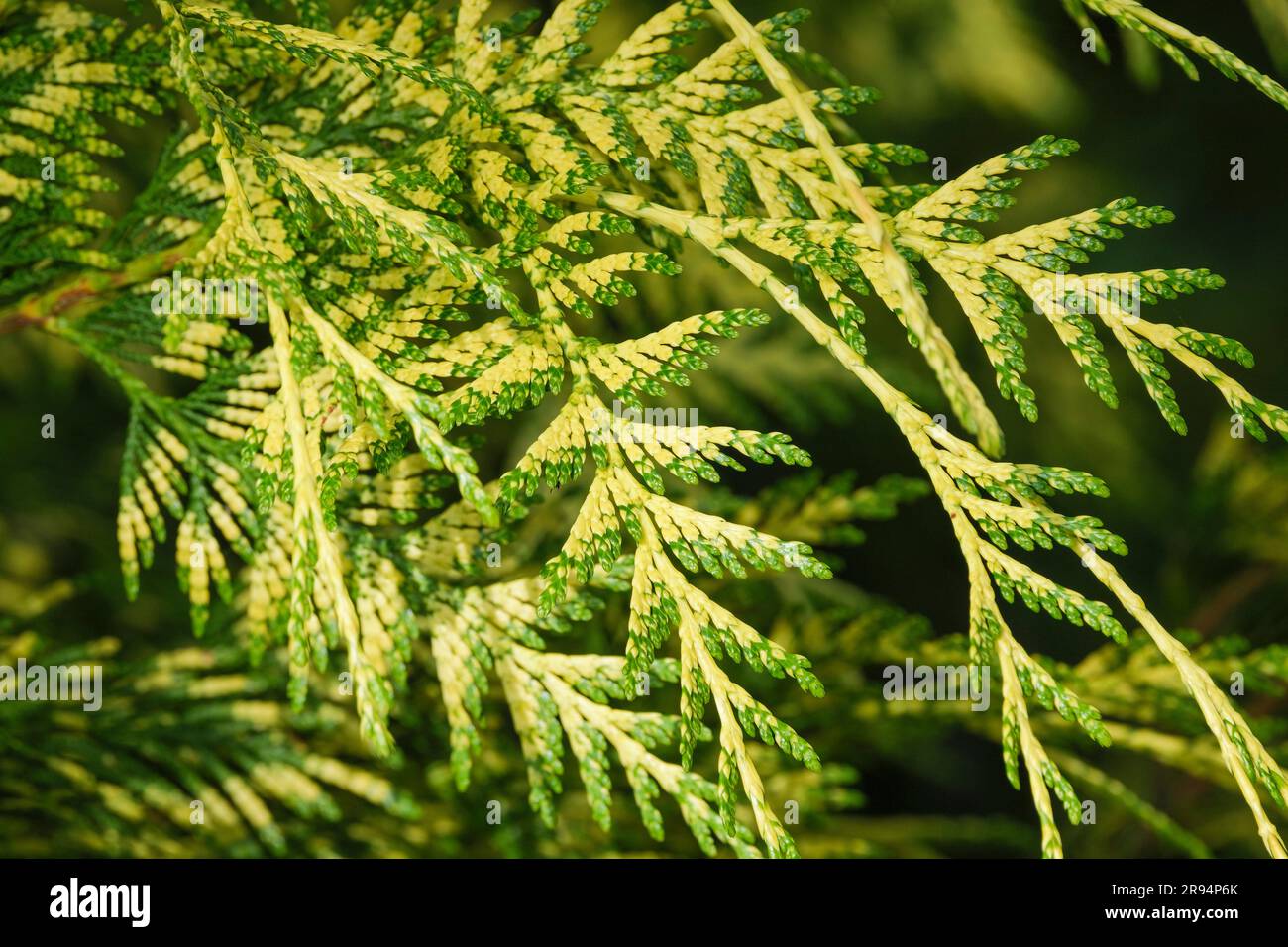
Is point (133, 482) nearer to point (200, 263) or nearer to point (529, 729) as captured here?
point (200, 263)

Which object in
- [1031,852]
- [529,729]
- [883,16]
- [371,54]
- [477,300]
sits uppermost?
[883,16]

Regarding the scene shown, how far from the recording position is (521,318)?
0.95m

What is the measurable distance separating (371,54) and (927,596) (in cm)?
264

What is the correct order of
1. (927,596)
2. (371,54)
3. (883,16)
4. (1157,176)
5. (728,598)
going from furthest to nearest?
(1157,176) → (927,596) → (883,16) → (728,598) → (371,54)

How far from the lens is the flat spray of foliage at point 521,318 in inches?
36.1

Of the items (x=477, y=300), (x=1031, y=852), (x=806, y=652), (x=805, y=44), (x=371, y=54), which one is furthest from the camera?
(x=805, y=44)

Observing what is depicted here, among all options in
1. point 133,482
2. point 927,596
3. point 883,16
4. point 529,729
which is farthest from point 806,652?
point 883,16

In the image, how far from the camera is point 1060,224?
97 cm

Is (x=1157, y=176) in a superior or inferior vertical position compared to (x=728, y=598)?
superior

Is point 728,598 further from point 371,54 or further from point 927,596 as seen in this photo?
point 927,596

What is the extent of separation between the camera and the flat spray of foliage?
3.01 feet

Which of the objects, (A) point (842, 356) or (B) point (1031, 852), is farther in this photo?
(B) point (1031, 852)

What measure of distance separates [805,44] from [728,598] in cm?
155

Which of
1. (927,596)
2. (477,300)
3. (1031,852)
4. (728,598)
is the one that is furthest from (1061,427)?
(477,300)
